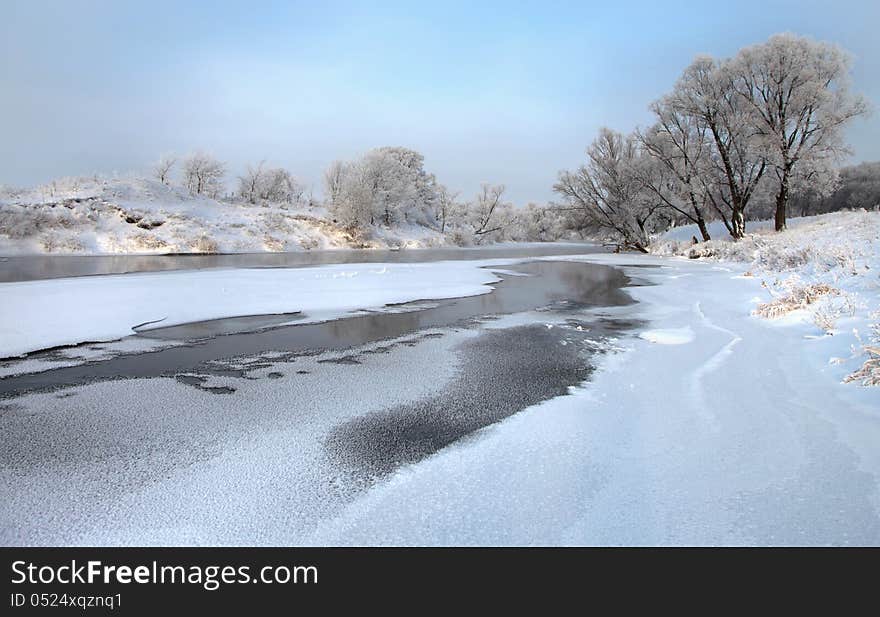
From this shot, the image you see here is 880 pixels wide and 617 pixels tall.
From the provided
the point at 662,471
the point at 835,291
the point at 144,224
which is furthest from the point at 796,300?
the point at 144,224

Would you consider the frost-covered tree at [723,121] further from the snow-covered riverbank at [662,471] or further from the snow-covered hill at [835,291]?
the snow-covered riverbank at [662,471]

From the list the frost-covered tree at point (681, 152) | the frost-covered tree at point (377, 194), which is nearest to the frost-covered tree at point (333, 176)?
the frost-covered tree at point (377, 194)

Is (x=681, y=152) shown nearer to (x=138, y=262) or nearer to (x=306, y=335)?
(x=306, y=335)

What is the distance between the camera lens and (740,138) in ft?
77.1

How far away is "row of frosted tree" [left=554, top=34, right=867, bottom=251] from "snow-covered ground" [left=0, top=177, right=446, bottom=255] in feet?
85.2

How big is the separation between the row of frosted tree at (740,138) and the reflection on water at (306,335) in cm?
1698

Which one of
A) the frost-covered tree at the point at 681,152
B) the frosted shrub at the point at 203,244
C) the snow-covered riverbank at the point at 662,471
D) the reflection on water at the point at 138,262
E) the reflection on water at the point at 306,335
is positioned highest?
the frost-covered tree at the point at 681,152

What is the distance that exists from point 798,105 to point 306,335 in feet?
83.6

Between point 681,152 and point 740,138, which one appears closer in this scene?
point 740,138

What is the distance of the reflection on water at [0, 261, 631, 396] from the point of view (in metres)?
4.43

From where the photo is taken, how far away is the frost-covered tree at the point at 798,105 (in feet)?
68.3

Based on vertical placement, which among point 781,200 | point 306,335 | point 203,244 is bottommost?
point 306,335
